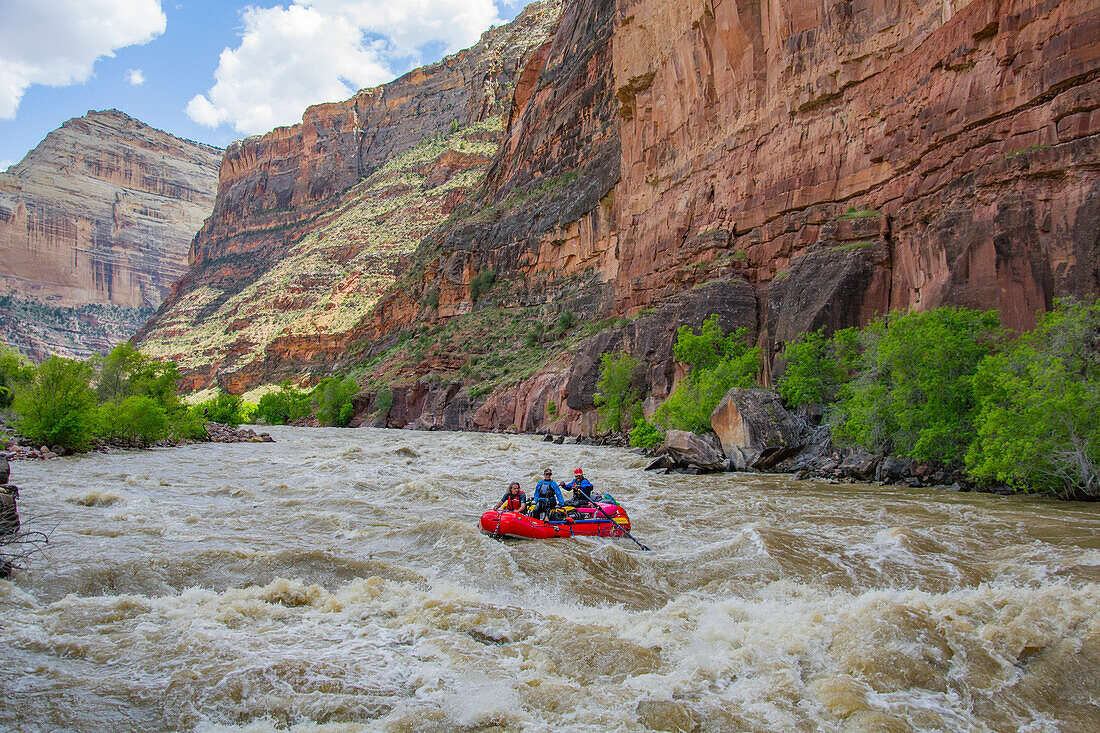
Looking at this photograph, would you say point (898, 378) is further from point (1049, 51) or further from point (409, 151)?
point (409, 151)

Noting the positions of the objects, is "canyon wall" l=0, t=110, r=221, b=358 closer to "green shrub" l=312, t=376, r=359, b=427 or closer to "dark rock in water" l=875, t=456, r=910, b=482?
"green shrub" l=312, t=376, r=359, b=427

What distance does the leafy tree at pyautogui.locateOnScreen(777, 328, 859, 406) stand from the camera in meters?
20.8

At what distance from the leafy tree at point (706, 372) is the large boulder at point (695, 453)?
3.38 metres

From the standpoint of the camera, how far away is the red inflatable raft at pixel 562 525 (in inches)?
420

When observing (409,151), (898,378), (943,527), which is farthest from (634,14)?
(409,151)

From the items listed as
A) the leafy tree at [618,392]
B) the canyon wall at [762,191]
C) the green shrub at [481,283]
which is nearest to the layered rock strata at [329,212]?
the green shrub at [481,283]

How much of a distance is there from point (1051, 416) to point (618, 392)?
2350 cm

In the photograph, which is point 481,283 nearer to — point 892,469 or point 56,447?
point 56,447

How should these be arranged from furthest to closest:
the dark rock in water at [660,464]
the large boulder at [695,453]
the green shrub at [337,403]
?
the green shrub at [337,403] < the dark rock in water at [660,464] < the large boulder at [695,453]

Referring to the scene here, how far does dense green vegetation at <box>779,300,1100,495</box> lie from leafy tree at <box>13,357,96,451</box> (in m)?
24.6

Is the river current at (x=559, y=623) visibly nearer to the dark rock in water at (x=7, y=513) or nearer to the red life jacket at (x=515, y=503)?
the dark rock in water at (x=7, y=513)

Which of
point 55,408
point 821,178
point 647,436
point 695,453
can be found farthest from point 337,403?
point 695,453

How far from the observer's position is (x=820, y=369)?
2139 cm

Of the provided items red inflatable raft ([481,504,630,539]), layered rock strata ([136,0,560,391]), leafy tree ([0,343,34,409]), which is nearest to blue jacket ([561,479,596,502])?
red inflatable raft ([481,504,630,539])
